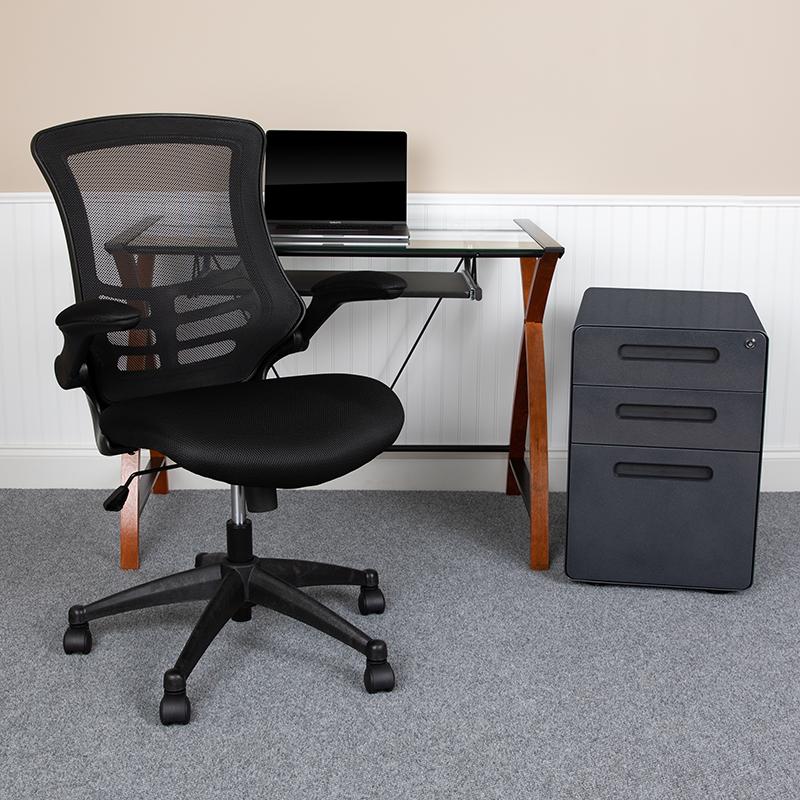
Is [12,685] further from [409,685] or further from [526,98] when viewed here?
[526,98]

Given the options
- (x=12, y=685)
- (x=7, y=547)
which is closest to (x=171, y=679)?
(x=12, y=685)

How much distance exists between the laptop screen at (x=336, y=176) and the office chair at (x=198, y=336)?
49 centimetres

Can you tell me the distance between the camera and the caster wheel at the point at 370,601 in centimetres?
216

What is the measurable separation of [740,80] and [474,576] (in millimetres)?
1512

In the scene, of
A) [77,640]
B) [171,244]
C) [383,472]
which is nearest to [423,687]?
[77,640]

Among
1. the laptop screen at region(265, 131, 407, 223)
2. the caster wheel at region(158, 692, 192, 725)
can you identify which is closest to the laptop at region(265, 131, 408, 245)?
the laptop screen at region(265, 131, 407, 223)

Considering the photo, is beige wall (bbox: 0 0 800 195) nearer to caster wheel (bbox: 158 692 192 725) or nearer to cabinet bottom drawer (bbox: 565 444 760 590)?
cabinet bottom drawer (bbox: 565 444 760 590)

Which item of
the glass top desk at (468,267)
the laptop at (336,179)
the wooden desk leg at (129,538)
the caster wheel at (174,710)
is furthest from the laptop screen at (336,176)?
the caster wheel at (174,710)

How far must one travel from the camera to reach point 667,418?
2.24m

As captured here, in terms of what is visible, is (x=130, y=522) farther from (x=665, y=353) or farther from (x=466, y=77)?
(x=466, y=77)

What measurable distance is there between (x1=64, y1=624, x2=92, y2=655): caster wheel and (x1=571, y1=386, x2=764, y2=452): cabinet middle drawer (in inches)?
42.5

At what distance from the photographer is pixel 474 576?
7.82 feet

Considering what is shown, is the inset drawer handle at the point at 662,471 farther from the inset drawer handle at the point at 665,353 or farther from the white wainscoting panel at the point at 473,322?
the white wainscoting panel at the point at 473,322

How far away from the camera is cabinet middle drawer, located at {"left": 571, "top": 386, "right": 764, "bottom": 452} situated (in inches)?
86.7
